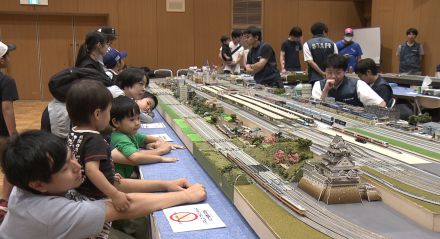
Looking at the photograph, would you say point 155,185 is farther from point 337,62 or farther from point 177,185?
point 337,62

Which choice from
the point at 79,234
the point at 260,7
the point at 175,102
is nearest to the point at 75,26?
the point at 260,7

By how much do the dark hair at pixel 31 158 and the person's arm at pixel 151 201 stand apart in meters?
0.37

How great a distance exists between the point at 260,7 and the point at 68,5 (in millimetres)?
5006

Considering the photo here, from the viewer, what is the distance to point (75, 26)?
11.4 metres

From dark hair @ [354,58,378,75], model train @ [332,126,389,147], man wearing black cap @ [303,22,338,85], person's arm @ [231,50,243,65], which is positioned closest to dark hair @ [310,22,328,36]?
man wearing black cap @ [303,22,338,85]

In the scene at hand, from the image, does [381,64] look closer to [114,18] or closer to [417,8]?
[417,8]

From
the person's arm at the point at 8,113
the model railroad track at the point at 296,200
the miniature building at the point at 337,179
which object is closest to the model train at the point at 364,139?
the model railroad track at the point at 296,200

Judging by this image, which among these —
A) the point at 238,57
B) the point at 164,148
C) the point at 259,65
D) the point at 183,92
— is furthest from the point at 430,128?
the point at 238,57

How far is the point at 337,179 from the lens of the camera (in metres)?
1.77

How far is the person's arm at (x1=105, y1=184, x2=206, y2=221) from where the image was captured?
75.5 inches

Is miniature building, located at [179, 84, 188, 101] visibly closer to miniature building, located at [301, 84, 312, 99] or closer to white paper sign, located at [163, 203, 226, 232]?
miniature building, located at [301, 84, 312, 99]

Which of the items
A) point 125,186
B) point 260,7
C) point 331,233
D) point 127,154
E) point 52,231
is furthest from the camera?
point 260,7

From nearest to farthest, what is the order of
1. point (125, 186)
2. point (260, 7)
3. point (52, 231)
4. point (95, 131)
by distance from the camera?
point (52, 231), point (95, 131), point (125, 186), point (260, 7)

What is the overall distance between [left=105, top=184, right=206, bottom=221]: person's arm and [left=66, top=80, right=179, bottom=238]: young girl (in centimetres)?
3
